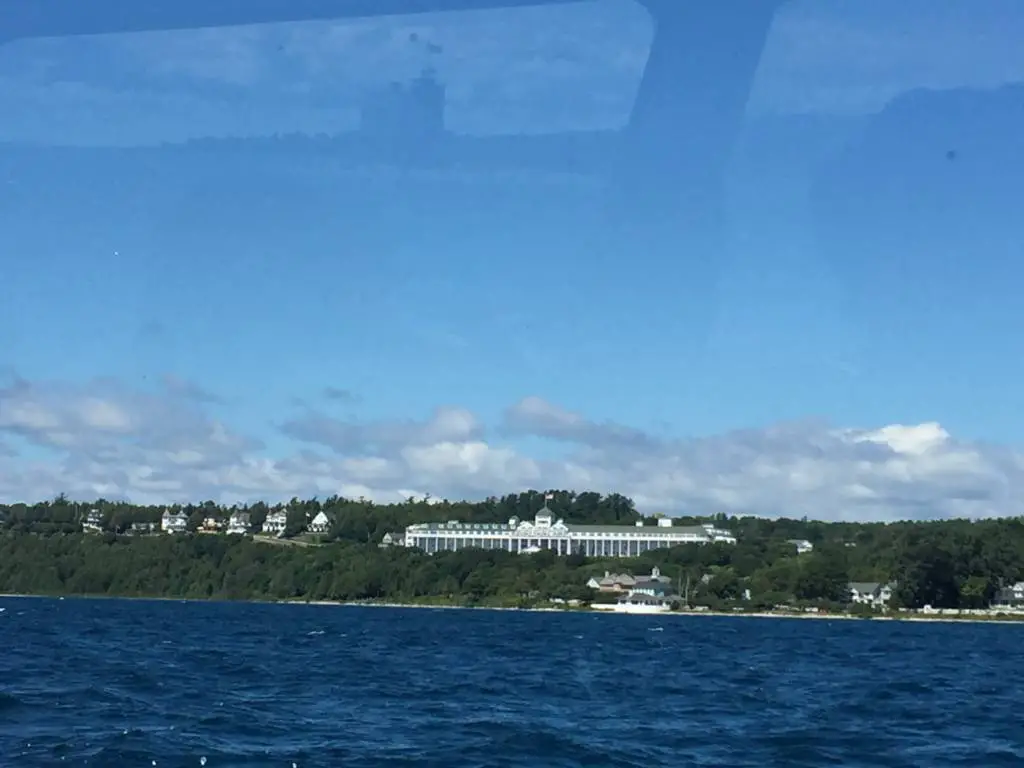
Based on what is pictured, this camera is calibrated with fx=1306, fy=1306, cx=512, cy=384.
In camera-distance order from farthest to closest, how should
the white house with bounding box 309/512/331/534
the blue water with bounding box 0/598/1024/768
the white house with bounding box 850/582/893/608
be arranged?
the white house with bounding box 309/512/331/534, the white house with bounding box 850/582/893/608, the blue water with bounding box 0/598/1024/768

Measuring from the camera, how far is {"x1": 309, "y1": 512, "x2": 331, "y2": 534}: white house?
190375 mm

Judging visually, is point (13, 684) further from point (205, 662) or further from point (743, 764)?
point (743, 764)

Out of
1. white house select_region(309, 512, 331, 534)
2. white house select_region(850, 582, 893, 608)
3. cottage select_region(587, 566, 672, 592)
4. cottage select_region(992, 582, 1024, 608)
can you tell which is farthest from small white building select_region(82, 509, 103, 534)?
cottage select_region(992, 582, 1024, 608)

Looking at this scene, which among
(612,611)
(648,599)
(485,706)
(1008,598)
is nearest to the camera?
(485,706)

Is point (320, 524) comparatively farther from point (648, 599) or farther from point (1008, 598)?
point (1008, 598)

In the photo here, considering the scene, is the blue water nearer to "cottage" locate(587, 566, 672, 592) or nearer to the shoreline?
the shoreline

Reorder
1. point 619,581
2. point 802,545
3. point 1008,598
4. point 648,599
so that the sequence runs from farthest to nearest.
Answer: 1. point 802,545
2. point 619,581
3. point 648,599
4. point 1008,598

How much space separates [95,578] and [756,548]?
72597 millimetres

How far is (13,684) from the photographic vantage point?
28500mm

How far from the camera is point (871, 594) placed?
4621 inches

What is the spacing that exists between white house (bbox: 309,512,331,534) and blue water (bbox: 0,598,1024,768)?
463 ft

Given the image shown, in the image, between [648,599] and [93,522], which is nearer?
[648,599]

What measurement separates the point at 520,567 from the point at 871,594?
38.6 meters

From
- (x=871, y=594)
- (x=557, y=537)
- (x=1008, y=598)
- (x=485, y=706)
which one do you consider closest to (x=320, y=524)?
(x=557, y=537)
